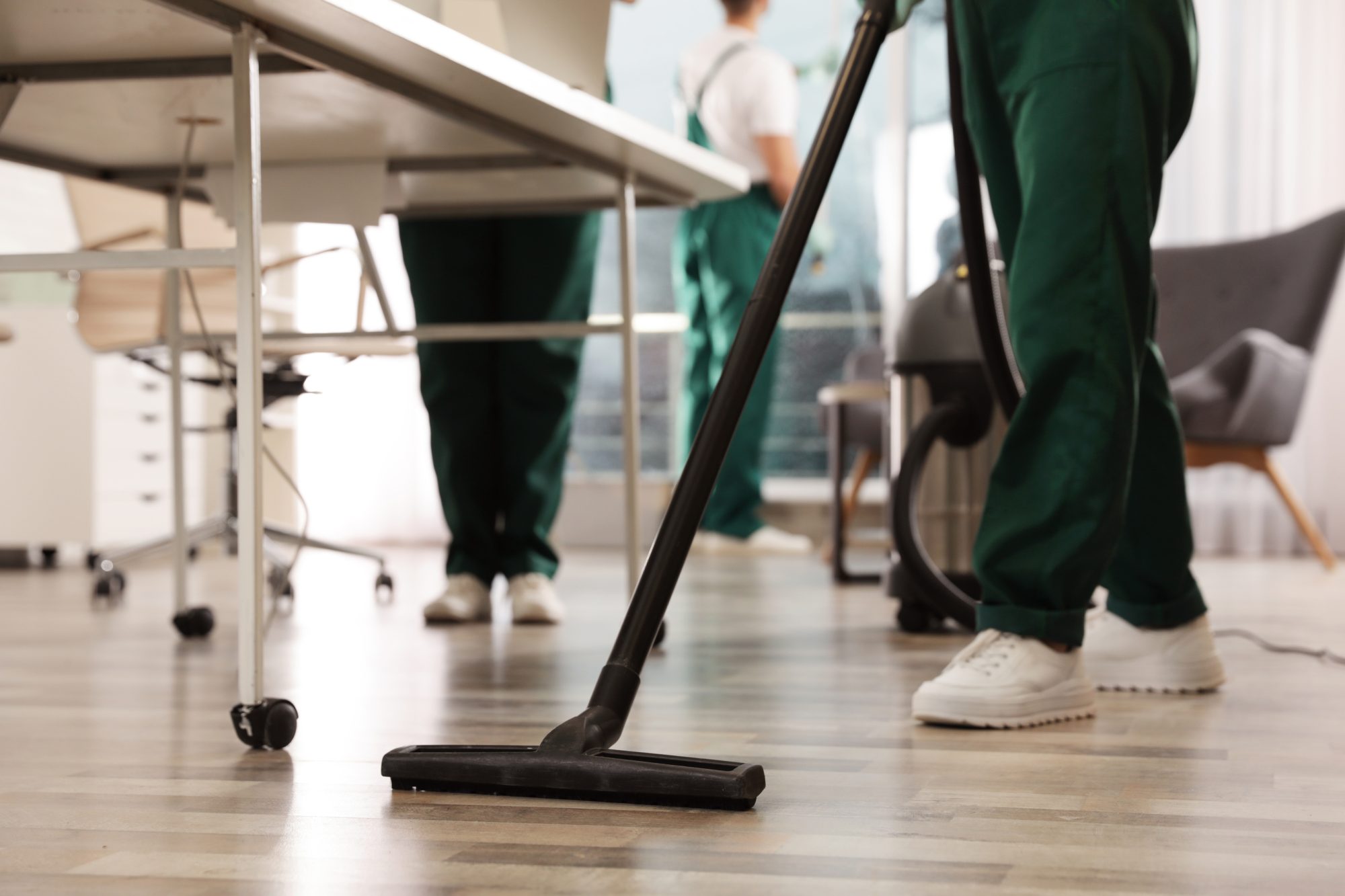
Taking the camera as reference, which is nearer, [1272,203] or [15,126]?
[15,126]

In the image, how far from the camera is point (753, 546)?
13.9 ft

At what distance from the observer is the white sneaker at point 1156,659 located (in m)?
1.57

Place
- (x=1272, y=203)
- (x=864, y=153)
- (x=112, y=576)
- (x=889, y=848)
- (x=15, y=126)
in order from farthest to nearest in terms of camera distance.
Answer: (x=864, y=153) < (x=1272, y=203) < (x=112, y=576) < (x=15, y=126) < (x=889, y=848)

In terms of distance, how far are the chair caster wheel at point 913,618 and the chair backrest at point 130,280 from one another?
193 cm

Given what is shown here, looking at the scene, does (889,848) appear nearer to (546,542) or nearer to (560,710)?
(560,710)

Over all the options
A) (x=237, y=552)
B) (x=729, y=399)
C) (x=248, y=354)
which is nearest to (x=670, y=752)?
(x=729, y=399)

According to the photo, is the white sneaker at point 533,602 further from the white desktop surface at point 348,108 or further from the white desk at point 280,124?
the white desktop surface at point 348,108

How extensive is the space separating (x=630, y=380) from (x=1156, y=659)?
2.59 feet

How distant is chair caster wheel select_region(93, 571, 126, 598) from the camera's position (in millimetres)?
2789

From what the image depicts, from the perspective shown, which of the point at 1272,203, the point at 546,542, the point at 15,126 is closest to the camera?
the point at 15,126

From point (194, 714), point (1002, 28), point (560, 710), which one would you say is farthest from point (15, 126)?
point (1002, 28)

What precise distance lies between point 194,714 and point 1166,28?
1.15 m

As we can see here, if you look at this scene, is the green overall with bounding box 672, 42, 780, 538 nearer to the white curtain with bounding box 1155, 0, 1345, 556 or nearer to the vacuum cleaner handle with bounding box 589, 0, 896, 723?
the white curtain with bounding box 1155, 0, 1345, 556

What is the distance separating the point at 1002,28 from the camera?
138 centimetres
